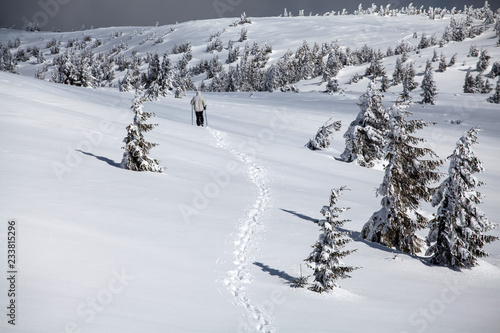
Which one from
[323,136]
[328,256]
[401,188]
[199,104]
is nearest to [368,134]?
[323,136]

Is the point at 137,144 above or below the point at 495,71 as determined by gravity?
below

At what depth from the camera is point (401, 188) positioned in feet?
35.5

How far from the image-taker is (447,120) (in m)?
40.3

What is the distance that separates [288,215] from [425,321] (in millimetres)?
5431

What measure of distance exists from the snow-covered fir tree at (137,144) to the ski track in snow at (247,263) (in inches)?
165

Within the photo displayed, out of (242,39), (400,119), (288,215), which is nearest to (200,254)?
(288,215)

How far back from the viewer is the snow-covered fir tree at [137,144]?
12039 mm

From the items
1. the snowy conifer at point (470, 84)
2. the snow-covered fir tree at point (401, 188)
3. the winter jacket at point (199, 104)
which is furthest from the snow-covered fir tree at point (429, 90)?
the snow-covered fir tree at point (401, 188)

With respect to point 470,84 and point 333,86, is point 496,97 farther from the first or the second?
point 333,86

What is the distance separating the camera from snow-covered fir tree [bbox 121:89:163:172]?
12.0 metres

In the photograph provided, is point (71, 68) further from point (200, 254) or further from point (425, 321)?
point (425, 321)

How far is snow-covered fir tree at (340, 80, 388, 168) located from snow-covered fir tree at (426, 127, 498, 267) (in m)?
13.4

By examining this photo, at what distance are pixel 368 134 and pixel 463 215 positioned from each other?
1448cm

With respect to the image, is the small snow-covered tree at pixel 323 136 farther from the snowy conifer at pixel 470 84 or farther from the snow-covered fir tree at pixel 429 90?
the snowy conifer at pixel 470 84
